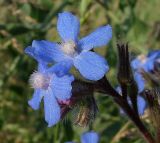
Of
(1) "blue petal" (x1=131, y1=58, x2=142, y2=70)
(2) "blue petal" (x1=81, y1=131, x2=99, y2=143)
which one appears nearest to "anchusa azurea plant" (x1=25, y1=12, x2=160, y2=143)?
(2) "blue petal" (x1=81, y1=131, x2=99, y2=143)

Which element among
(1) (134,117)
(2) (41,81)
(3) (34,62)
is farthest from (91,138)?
(3) (34,62)

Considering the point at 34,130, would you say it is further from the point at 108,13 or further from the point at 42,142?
the point at 108,13

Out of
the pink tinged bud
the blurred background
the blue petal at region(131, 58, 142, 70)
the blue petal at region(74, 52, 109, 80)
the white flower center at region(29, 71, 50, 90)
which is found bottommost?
the blurred background

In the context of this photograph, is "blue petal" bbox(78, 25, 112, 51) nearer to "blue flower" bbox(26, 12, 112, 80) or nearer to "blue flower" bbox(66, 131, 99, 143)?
"blue flower" bbox(26, 12, 112, 80)

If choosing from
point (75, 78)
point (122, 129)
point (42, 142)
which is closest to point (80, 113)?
point (75, 78)

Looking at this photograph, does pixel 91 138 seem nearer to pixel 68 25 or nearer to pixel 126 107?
pixel 126 107

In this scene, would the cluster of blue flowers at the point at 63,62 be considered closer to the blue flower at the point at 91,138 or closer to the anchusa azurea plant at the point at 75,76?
the anchusa azurea plant at the point at 75,76

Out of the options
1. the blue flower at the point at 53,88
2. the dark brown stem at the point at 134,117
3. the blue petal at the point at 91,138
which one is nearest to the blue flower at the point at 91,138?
the blue petal at the point at 91,138
